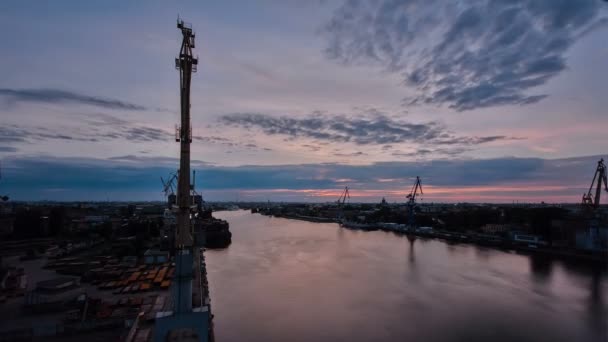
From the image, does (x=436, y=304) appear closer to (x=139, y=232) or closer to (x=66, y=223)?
(x=139, y=232)

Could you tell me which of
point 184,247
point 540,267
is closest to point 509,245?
point 540,267

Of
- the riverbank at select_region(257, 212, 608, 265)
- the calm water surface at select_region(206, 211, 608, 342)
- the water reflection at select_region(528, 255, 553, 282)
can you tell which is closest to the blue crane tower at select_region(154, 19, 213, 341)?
the calm water surface at select_region(206, 211, 608, 342)

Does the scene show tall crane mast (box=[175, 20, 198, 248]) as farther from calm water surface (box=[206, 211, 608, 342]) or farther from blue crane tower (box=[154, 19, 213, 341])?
calm water surface (box=[206, 211, 608, 342])

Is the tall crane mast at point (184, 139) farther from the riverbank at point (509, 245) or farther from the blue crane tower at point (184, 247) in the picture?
the riverbank at point (509, 245)

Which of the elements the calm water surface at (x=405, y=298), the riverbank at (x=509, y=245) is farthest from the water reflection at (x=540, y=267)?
the riverbank at (x=509, y=245)

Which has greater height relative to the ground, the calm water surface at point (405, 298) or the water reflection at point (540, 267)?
the calm water surface at point (405, 298)

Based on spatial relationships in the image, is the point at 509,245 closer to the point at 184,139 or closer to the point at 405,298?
the point at 405,298

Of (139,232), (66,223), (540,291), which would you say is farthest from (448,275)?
(66,223)

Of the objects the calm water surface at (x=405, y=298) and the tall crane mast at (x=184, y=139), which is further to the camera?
the calm water surface at (x=405, y=298)

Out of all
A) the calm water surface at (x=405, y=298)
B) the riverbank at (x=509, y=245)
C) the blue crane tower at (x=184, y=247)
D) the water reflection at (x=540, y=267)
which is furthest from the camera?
the riverbank at (x=509, y=245)

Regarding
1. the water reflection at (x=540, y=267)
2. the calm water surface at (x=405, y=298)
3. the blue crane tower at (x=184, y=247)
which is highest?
the blue crane tower at (x=184, y=247)
